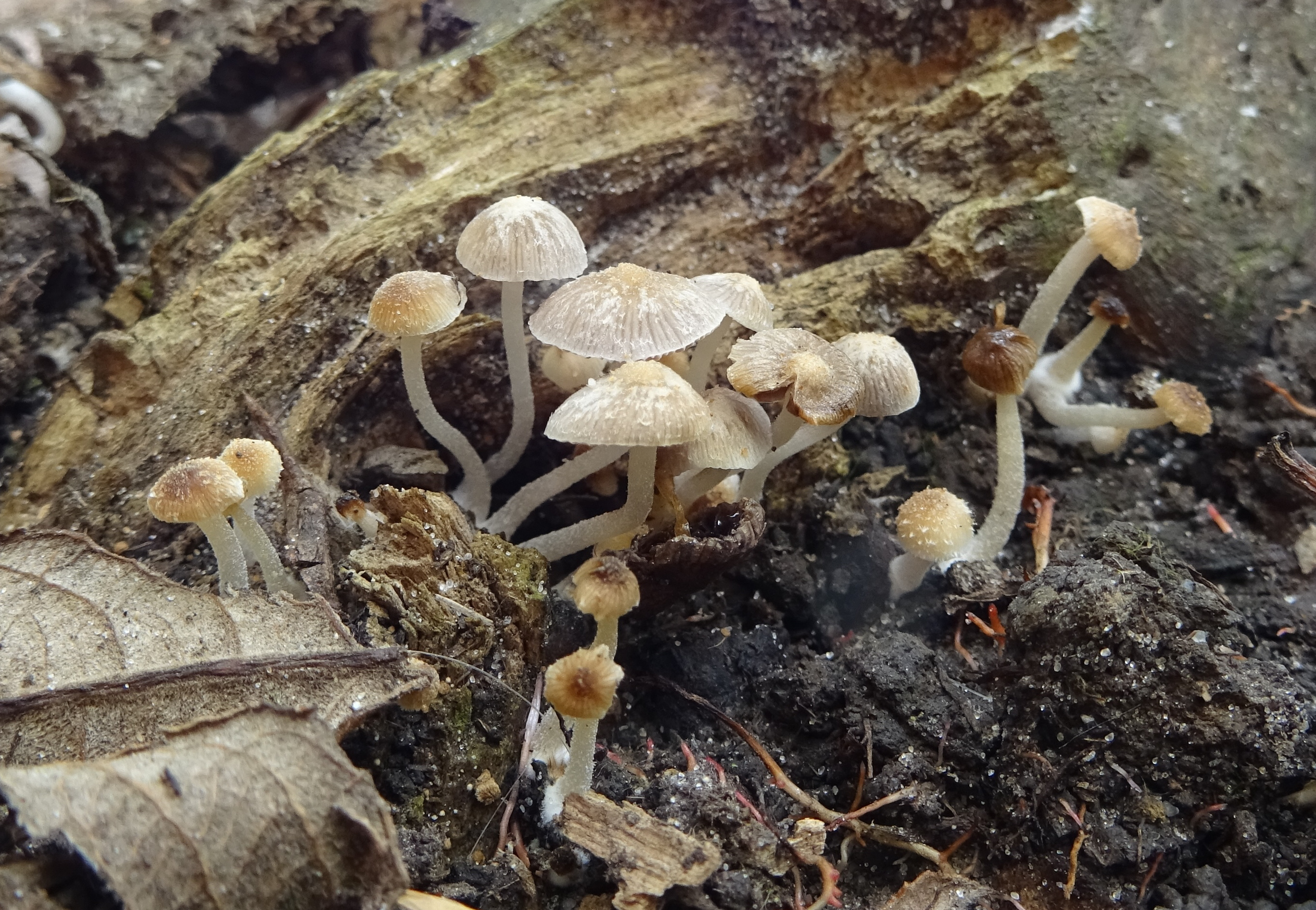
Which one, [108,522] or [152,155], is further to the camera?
[152,155]

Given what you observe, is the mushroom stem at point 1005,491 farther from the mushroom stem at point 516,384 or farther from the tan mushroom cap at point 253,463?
the tan mushroom cap at point 253,463

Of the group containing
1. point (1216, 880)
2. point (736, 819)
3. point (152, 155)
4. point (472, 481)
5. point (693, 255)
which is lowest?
point (1216, 880)

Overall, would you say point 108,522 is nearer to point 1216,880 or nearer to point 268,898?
point 268,898

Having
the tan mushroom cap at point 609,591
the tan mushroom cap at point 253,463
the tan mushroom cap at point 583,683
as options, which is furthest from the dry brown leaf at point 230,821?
the tan mushroom cap at point 253,463

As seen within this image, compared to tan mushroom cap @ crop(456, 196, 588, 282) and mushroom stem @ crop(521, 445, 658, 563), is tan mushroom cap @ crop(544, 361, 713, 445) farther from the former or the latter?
tan mushroom cap @ crop(456, 196, 588, 282)

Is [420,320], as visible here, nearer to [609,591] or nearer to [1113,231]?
[609,591]

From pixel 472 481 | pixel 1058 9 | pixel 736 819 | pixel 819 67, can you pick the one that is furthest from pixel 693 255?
pixel 736 819
